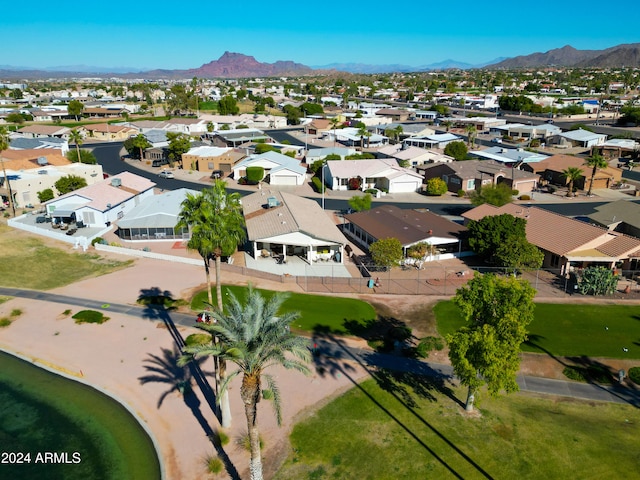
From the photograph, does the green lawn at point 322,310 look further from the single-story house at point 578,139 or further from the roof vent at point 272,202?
the single-story house at point 578,139

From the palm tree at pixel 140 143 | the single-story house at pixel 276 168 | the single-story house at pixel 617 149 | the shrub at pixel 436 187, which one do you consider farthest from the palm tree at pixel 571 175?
the palm tree at pixel 140 143

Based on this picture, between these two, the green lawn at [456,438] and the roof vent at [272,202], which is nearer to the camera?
the green lawn at [456,438]

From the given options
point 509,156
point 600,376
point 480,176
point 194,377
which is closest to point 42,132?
point 480,176

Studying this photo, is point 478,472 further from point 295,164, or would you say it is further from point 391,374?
point 295,164

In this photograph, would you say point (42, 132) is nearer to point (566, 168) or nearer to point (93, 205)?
point (93, 205)

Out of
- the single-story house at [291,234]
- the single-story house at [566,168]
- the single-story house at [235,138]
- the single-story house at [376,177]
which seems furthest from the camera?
the single-story house at [235,138]
